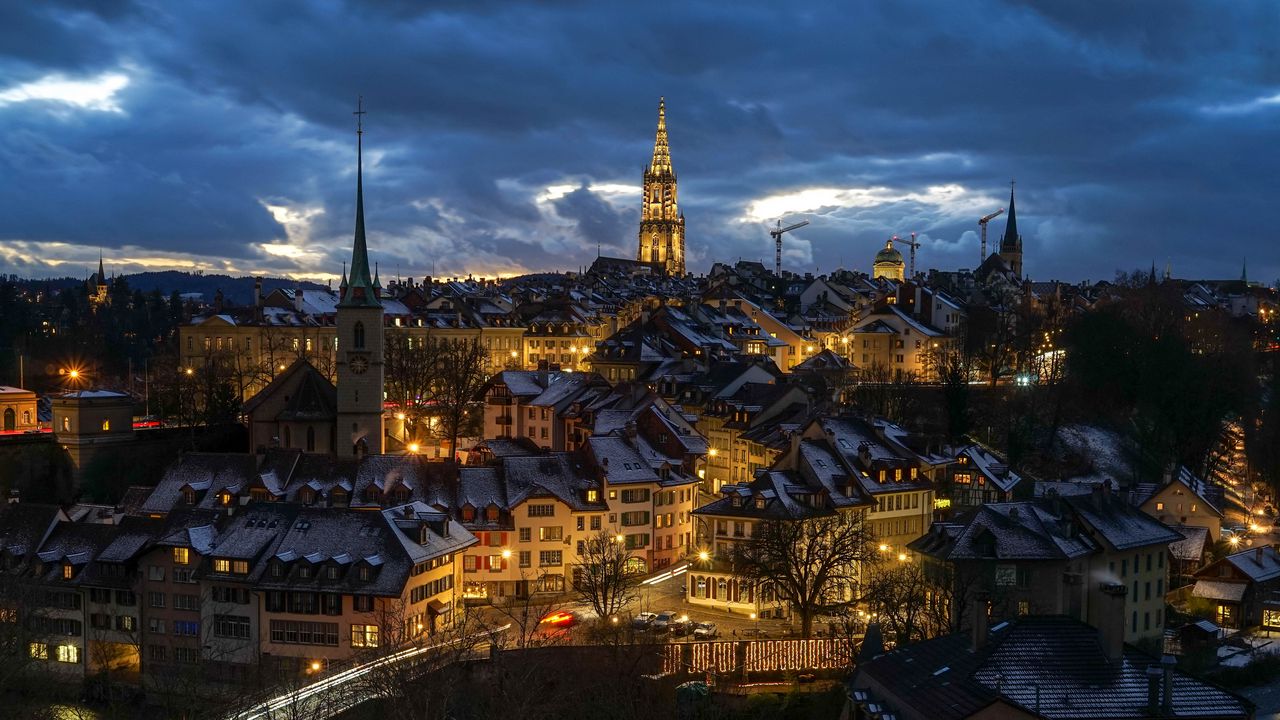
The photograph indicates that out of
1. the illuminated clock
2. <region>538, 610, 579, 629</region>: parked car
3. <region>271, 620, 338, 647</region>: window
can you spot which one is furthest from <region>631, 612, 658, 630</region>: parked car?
the illuminated clock

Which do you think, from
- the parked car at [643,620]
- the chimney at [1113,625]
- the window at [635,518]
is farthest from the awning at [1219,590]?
the chimney at [1113,625]

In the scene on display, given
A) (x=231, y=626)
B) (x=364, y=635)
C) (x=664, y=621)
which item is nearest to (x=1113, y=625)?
(x=664, y=621)

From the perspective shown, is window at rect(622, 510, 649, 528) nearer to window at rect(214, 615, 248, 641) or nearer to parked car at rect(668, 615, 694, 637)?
parked car at rect(668, 615, 694, 637)

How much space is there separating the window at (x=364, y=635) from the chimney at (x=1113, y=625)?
2862 centimetres

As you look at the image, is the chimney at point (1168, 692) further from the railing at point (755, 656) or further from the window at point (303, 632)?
the window at point (303, 632)

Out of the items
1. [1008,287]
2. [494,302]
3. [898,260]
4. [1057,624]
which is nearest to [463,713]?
[1057,624]

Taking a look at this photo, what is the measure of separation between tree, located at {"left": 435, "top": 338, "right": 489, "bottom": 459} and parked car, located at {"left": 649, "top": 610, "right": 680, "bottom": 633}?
2786cm

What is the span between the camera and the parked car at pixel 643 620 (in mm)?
48772

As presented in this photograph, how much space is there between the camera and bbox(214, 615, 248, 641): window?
5044 cm

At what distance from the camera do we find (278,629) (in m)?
49.8

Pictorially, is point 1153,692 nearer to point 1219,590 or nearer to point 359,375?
point 1219,590

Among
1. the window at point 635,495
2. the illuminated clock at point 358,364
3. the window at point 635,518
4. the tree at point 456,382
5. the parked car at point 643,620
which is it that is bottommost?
the parked car at point 643,620

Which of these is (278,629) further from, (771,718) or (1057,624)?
(1057,624)

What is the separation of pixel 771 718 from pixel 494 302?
309ft
